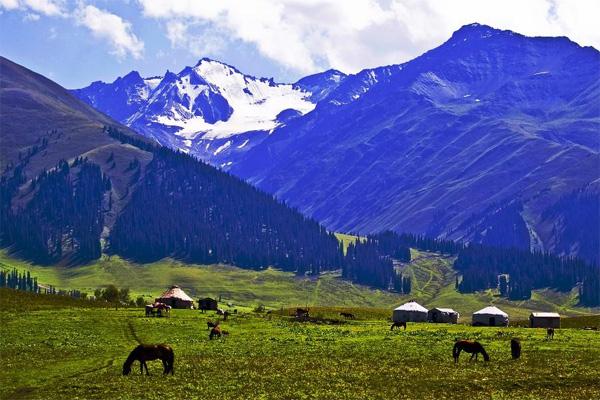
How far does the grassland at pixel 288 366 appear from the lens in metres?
53.9

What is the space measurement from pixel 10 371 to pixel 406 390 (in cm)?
3268

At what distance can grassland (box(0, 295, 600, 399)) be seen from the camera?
53.9 meters

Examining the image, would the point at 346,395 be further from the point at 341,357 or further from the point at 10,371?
the point at 10,371

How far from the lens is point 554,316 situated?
490 ft

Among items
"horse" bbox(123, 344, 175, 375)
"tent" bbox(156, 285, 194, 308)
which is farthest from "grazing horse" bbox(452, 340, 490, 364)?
"tent" bbox(156, 285, 194, 308)

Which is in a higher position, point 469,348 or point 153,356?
point 469,348

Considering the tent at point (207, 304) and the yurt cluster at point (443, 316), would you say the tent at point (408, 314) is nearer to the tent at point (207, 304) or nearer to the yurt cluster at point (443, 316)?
the yurt cluster at point (443, 316)

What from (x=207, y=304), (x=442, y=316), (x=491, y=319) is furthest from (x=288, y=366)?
(x=442, y=316)

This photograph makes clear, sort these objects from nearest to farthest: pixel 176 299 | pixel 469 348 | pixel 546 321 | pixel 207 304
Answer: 1. pixel 469 348
2. pixel 546 321
3. pixel 207 304
4. pixel 176 299

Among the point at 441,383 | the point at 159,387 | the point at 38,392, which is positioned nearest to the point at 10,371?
the point at 38,392

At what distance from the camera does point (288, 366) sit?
215 ft

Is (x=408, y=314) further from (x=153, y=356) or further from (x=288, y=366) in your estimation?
(x=153, y=356)

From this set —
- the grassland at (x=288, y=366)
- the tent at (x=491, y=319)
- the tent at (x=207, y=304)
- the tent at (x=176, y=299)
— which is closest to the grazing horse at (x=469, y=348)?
the grassland at (x=288, y=366)

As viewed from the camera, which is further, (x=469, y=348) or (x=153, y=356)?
(x=469, y=348)
